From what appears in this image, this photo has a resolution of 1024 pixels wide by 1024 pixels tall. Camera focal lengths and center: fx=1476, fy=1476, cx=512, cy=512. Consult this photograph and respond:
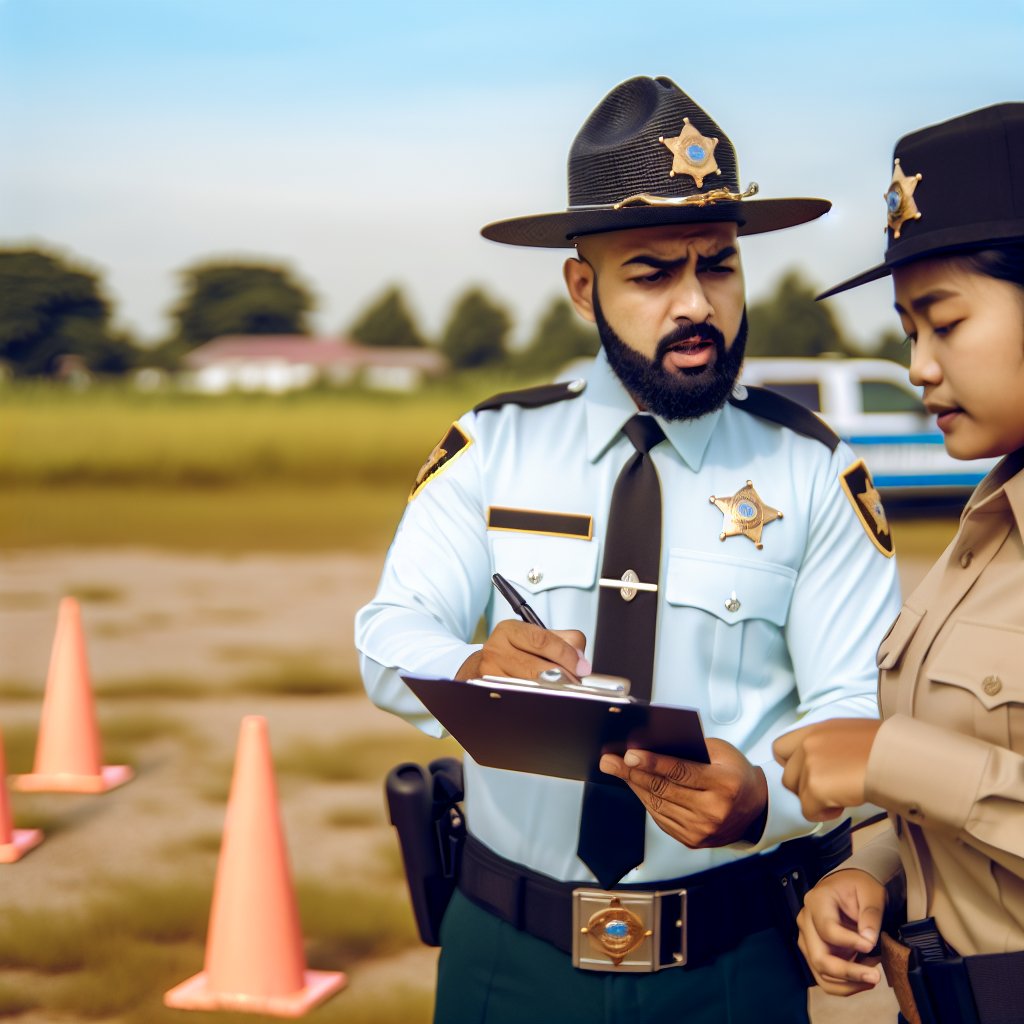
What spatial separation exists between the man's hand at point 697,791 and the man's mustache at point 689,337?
67 cm

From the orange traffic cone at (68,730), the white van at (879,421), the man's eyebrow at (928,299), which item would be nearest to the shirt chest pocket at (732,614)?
the man's eyebrow at (928,299)

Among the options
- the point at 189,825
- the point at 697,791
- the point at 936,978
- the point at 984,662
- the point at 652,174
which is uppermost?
the point at 652,174

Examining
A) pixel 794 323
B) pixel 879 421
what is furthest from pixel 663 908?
pixel 794 323

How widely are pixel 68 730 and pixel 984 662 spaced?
5.53 meters

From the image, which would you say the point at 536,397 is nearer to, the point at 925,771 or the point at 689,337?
the point at 689,337

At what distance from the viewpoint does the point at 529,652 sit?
2121 millimetres

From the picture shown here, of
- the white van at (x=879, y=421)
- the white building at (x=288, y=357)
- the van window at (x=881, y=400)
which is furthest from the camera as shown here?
the white building at (x=288, y=357)

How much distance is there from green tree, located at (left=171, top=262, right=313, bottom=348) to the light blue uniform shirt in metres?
64.0

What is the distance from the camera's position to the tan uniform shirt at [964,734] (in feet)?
5.49

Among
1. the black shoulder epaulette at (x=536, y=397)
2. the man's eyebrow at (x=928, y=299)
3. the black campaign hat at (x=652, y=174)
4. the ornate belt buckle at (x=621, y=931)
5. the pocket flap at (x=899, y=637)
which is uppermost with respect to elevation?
the black campaign hat at (x=652, y=174)

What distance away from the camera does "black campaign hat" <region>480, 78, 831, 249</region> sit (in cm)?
243

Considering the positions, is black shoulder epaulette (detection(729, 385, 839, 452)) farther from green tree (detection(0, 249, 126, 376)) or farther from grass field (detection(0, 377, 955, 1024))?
green tree (detection(0, 249, 126, 376))

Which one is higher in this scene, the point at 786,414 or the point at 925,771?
the point at 786,414

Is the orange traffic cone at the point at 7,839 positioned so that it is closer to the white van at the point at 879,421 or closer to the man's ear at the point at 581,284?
the man's ear at the point at 581,284
